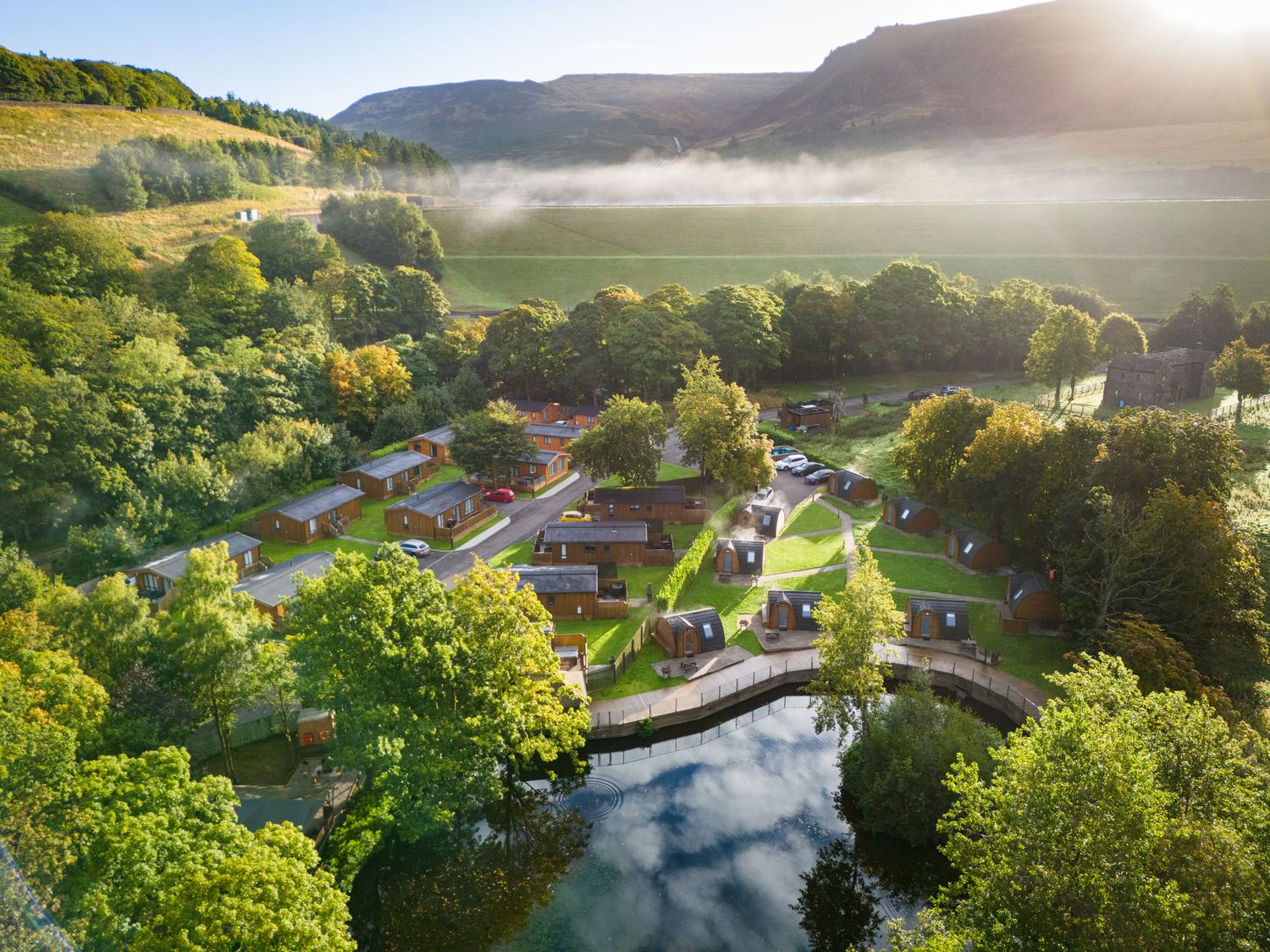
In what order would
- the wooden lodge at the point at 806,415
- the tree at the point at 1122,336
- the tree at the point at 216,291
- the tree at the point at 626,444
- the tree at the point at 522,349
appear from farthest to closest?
the tree at the point at 522,349 → the tree at the point at 1122,336 → the wooden lodge at the point at 806,415 → the tree at the point at 216,291 → the tree at the point at 626,444

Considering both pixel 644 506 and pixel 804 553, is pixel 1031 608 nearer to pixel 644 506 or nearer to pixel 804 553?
pixel 804 553

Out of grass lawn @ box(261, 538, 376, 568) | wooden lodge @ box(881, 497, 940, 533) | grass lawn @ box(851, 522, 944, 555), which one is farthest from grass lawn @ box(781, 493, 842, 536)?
grass lawn @ box(261, 538, 376, 568)

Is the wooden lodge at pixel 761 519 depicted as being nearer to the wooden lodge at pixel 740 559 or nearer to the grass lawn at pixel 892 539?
the wooden lodge at pixel 740 559

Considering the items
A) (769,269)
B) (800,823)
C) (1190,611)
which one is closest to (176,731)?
(800,823)

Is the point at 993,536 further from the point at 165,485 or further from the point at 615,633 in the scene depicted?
the point at 165,485

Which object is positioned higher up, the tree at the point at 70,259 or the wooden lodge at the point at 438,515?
the tree at the point at 70,259

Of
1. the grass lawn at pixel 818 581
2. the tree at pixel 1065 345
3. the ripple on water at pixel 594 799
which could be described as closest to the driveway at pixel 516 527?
the grass lawn at pixel 818 581

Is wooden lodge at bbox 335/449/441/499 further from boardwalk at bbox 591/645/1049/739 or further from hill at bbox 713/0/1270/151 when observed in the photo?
hill at bbox 713/0/1270/151
